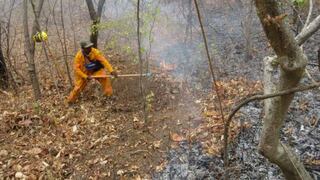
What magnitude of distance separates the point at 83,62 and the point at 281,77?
623 cm

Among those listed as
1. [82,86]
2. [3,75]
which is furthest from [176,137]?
[3,75]

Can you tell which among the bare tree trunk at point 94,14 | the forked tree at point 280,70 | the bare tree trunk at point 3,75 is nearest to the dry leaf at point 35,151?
the bare tree trunk at point 3,75

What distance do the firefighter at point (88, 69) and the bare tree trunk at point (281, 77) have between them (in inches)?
207

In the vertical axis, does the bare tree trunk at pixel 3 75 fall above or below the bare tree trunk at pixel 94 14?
below

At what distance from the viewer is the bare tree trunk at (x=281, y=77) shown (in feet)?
8.99

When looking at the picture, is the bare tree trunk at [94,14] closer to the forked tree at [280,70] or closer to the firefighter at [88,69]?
the firefighter at [88,69]

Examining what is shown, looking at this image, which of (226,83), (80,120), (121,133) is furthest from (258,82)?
(80,120)

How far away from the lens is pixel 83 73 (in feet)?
28.8

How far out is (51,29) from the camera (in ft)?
51.9

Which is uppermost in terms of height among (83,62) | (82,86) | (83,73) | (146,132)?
(83,62)

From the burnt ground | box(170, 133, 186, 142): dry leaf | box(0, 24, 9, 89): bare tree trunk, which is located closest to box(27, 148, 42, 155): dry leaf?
the burnt ground

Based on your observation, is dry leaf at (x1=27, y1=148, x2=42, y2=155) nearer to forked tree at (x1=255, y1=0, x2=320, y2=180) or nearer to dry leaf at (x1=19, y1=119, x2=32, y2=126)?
dry leaf at (x1=19, y1=119, x2=32, y2=126)

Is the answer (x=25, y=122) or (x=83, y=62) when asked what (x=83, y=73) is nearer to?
(x=83, y=62)

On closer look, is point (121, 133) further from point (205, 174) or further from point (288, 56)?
point (288, 56)
